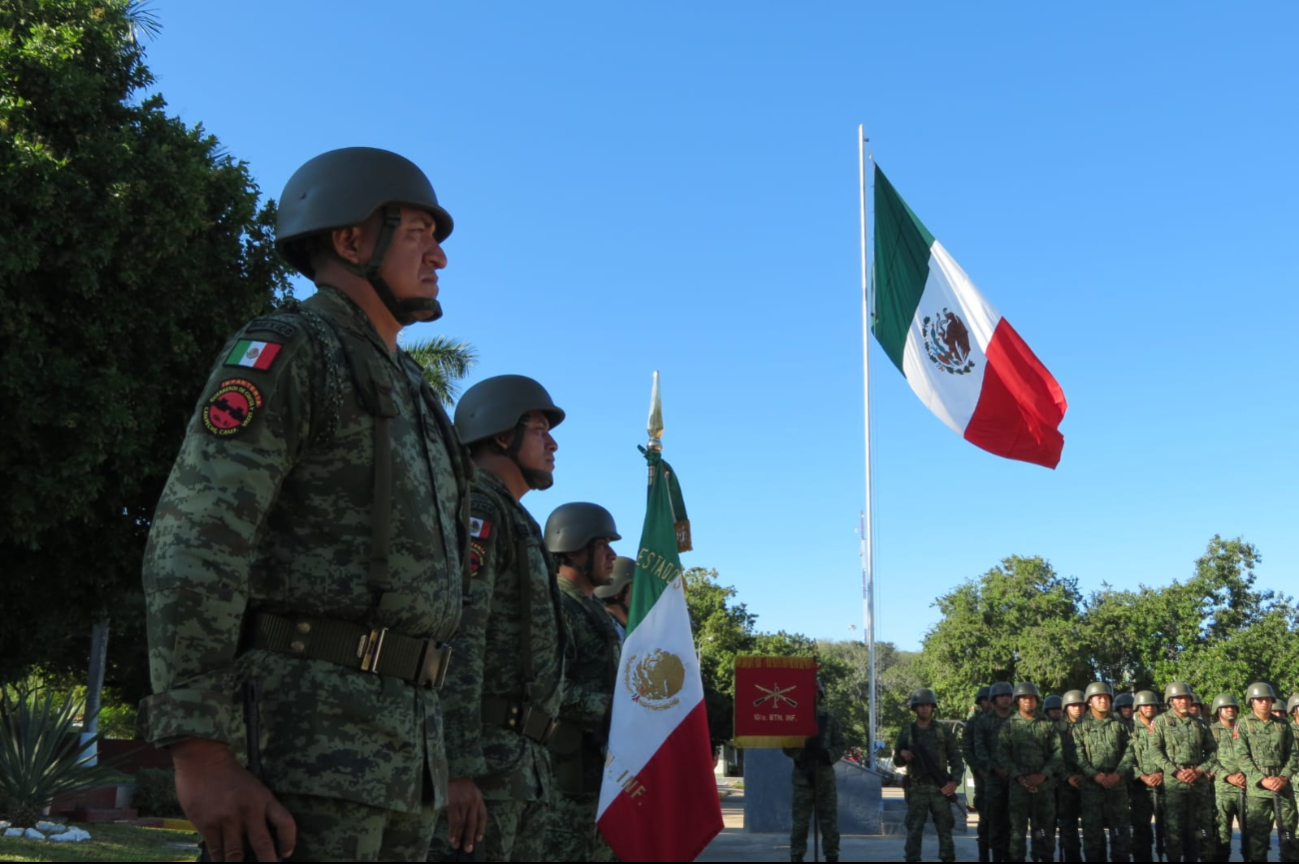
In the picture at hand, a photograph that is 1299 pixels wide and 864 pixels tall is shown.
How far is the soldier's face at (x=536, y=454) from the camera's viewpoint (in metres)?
5.61

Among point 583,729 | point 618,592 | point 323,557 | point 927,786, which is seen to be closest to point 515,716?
point 583,729

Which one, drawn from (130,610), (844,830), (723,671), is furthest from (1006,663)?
(130,610)

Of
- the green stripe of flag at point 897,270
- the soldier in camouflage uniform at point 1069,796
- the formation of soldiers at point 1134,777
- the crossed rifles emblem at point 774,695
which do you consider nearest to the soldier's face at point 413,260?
the green stripe of flag at point 897,270

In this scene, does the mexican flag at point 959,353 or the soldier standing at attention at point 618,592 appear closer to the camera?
the soldier standing at attention at point 618,592

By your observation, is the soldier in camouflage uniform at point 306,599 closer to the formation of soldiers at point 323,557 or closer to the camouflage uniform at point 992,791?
the formation of soldiers at point 323,557

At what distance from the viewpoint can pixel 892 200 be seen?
15.4 metres

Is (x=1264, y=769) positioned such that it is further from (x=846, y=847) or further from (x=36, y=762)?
(x=36, y=762)

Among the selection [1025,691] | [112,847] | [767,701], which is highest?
[1025,691]

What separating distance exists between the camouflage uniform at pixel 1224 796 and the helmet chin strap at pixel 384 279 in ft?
48.3

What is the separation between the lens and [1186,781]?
1514cm

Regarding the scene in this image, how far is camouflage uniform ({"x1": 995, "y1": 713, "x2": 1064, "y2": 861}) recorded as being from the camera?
15.2 m

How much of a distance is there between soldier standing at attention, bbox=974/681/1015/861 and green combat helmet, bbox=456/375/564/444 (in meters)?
11.5

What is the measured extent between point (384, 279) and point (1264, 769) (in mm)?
14705

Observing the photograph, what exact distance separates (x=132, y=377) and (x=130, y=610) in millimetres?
7779
